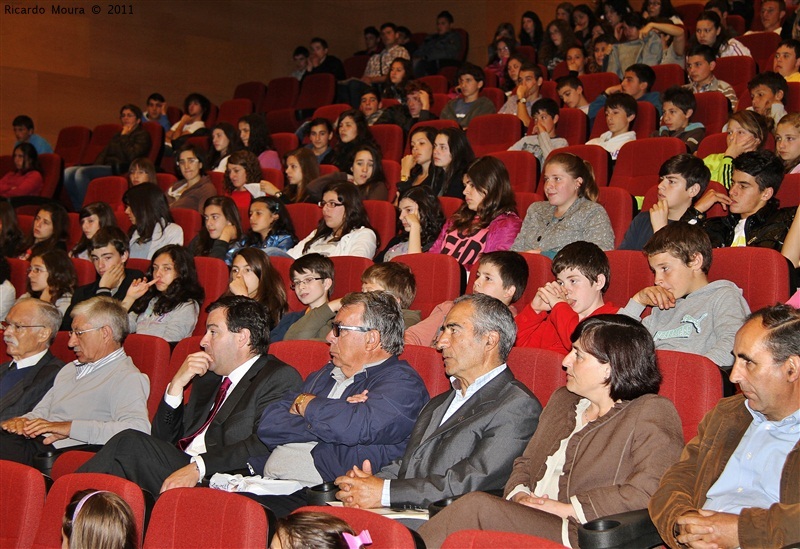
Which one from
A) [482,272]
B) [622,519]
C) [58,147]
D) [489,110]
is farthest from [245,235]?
[58,147]

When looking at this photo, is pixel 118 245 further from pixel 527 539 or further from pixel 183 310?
pixel 527 539

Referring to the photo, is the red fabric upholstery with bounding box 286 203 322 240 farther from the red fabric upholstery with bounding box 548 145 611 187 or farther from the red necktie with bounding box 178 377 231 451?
the red necktie with bounding box 178 377 231 451

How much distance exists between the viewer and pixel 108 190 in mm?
6316

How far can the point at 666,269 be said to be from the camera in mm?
2912

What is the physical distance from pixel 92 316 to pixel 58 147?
519 centimetres

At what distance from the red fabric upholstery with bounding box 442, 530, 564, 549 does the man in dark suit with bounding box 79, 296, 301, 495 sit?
121cm

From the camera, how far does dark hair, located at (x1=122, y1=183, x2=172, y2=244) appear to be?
507cm

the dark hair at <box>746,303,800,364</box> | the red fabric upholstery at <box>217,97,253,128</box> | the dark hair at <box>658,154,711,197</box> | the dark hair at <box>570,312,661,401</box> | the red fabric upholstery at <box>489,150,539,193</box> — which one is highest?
the red fabric upholstery at <box>217,97,253,128</box>

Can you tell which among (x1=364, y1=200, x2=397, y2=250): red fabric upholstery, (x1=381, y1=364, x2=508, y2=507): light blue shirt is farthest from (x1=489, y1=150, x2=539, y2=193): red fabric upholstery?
(x1=381, y1=364, x2=508, y2=507): light blue shirt

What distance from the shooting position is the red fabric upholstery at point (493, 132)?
5926 mm

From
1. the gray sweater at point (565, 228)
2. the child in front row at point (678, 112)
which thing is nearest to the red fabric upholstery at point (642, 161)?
the child in front row at point (678, 112)

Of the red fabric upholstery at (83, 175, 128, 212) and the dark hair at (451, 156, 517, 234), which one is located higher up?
the red fabric upholstery at (83, 175, 128, 212)

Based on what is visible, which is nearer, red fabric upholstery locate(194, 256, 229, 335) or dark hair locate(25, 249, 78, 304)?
red fabric upholstery locate(194, 256, 229, 335)

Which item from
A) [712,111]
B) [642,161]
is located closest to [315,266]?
[642,161]
